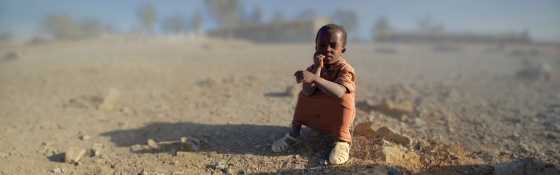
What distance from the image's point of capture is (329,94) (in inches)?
86.4

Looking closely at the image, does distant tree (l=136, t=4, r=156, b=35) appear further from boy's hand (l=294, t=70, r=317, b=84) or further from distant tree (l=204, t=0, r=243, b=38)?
boy's hand (l=294, t=70, r=317, b=84)

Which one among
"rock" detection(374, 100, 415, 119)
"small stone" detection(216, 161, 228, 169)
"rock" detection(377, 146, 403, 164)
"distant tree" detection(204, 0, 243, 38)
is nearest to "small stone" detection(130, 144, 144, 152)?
"small stone" detection(216, 161, 228, 169)

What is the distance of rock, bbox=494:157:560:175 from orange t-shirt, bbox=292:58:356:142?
1.04 m

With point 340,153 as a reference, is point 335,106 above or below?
above

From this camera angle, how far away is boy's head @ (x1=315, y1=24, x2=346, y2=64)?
7.30 ft

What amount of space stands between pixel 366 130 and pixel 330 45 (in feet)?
3.08

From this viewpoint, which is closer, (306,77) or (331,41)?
(306,77)

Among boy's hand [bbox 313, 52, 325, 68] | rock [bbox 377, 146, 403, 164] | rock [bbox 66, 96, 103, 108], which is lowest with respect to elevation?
rock [bbox 66, 96, 103, 108]

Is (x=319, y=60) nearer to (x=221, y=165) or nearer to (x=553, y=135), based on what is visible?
(x=221, y=165)

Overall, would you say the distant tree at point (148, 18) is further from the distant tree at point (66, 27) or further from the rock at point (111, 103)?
the rock at point (111, 103)

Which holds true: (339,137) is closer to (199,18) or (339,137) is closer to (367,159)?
(367,159)

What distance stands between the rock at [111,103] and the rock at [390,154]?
3948 millimetres

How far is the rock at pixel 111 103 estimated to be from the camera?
180 inches

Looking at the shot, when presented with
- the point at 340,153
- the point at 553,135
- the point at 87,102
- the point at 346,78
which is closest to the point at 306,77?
the point at 346,78
